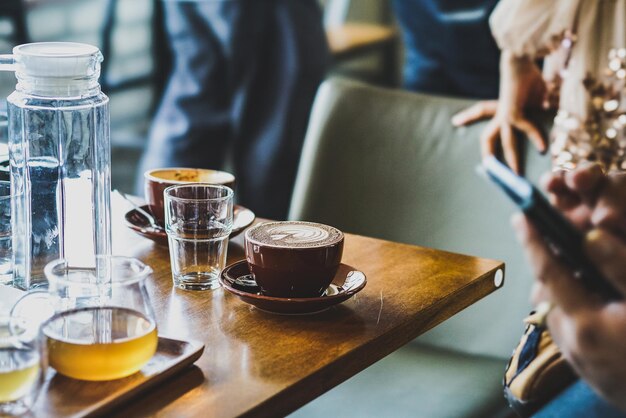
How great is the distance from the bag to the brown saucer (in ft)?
1.31

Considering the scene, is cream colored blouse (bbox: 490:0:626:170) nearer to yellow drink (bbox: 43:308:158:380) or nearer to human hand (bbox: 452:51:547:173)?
human hand (bbox: 452:51:547:173)

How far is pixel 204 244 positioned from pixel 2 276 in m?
0.24

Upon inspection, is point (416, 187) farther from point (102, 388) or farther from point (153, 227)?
point (102, 388)

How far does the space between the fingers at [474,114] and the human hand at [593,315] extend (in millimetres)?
947

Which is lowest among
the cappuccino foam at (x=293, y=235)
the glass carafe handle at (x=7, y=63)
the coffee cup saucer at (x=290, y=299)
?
the coffee cup saucer at (x=290, y=299)

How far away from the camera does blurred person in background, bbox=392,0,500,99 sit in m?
2.44

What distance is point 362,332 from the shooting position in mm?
1021

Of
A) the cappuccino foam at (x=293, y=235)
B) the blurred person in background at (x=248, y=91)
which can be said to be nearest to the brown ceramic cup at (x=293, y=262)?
the cappuccino foam at (x=293, y=235)

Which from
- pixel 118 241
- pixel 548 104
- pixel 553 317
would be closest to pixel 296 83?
pixel 548 104

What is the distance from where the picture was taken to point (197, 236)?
1145mm

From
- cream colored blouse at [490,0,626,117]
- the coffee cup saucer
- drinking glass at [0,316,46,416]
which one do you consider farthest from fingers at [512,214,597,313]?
cream colored blouse at [490,0,626,117]

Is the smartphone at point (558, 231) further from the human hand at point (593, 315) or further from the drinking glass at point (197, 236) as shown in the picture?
→ the drinking glass at point (197, 236)

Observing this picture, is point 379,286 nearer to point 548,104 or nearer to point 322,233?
point 322,233

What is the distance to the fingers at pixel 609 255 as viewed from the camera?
784mm
